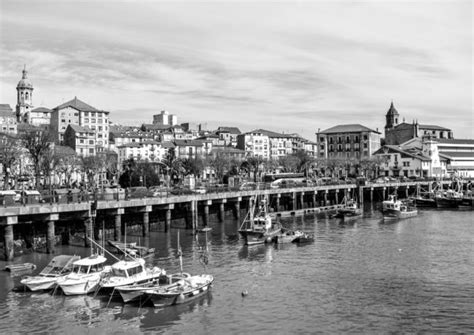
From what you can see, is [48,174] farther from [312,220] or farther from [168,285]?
[168,285]

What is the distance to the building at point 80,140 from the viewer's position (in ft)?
505

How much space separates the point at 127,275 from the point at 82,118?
145 metres

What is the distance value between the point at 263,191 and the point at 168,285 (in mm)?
56953

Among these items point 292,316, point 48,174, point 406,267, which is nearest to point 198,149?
point 48,174

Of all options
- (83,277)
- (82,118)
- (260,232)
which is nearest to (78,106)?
(82,118)

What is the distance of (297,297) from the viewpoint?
37594 millimetres

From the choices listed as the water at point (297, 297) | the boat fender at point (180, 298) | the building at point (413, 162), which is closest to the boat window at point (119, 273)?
the water at point (297, 297)

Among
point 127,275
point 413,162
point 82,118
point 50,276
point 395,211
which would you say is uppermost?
point 82,118

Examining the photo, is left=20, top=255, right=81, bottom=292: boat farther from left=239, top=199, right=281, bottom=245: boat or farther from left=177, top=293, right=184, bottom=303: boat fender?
left=239, top=199, right=281, bottom=245: boat

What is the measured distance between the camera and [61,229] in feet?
195

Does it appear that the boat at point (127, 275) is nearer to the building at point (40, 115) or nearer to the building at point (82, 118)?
the building at point (82, 118)

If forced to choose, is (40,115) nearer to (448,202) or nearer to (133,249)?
(448,202)

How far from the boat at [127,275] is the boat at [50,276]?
348 centimetres

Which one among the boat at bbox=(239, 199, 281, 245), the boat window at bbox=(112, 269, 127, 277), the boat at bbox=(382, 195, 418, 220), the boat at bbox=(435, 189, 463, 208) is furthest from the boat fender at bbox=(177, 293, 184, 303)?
the boat at bbox=(435, 189, 463, 208)
